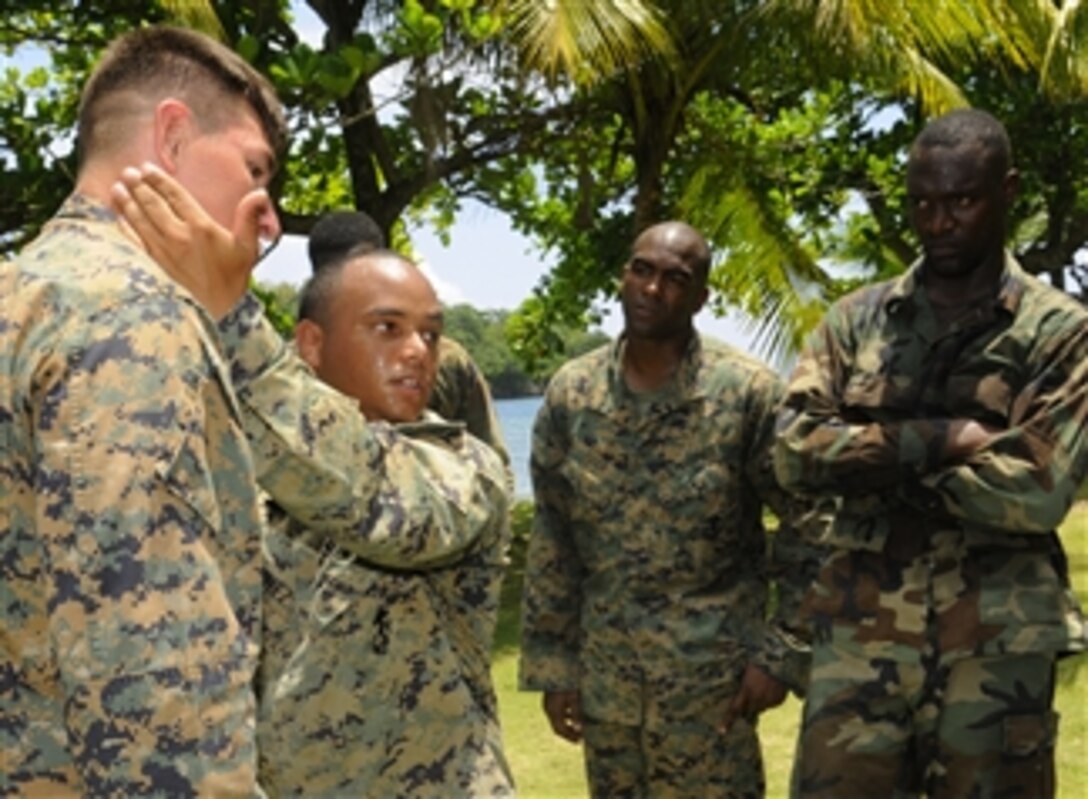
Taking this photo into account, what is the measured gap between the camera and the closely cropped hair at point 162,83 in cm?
201

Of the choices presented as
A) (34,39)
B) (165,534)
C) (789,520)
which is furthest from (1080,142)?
(165,534)

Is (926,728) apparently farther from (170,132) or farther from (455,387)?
(170,132)

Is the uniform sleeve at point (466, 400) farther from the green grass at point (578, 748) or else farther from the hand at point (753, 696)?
the green grass at point (578, 748)

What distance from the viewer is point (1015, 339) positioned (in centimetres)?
394

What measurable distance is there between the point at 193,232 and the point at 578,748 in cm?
582

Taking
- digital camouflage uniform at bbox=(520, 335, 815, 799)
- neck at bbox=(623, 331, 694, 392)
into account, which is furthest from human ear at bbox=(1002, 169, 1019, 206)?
neck at bbox=(623, 331, 694, 392)

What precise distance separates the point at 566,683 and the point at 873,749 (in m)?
1.25

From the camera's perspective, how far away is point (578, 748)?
7.48m

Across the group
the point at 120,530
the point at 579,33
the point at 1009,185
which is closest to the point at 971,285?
the point at 1009,185

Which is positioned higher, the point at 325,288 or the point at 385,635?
the point at 325,288

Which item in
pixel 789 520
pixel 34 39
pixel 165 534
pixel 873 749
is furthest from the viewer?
pixel 34 39

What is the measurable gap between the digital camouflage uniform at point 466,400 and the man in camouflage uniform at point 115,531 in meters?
3.37

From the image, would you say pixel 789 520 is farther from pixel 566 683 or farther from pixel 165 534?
pixel 165 534

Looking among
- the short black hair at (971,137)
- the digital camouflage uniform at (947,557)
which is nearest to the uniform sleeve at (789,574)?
the digital camouflage uniform at (947,557)
